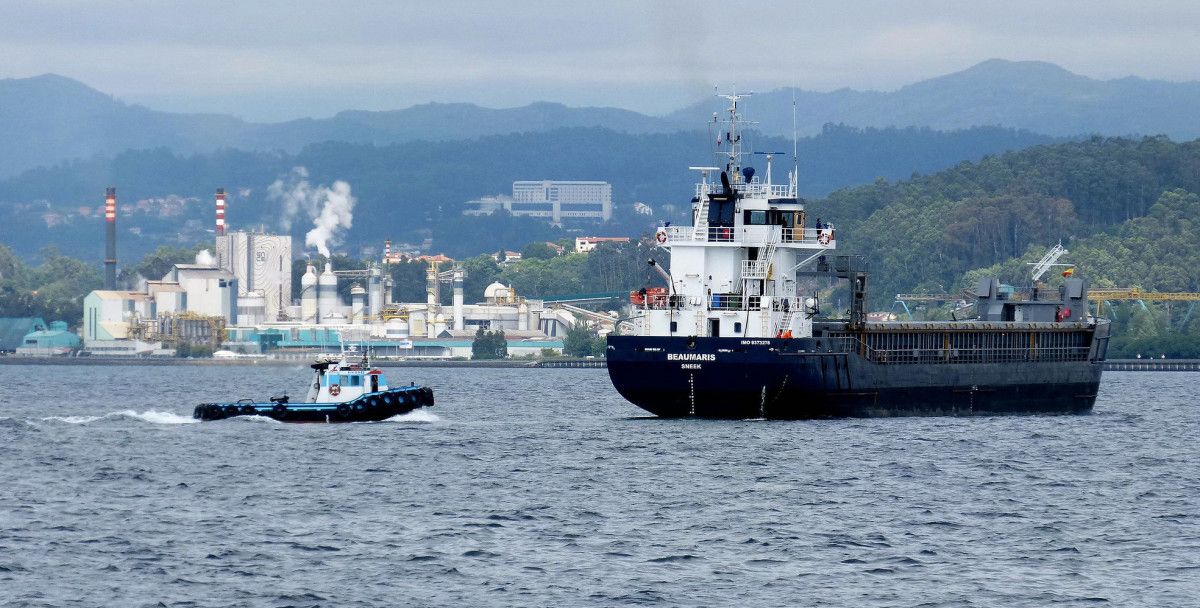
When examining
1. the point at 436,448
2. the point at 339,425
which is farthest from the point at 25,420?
the point at 436,448

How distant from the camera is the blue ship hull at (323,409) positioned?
72.9 meters

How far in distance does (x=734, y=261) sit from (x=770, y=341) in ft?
14.5

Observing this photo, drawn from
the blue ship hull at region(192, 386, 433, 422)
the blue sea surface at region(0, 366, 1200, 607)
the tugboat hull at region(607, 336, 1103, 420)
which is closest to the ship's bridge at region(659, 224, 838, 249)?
the tugboat hull at region(607, 336, 1103, 420)

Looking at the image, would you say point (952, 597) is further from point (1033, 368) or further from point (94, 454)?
point (1033, 368)

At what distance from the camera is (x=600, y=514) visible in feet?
157

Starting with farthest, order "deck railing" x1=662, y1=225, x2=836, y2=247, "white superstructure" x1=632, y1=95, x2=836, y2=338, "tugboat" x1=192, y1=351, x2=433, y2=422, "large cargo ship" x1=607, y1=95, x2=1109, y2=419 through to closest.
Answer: "deck railing" x1=662, y1=225, x2=836, y2=247 → "tugboat" x1=192, y1=351, x2=433, y2=422 → "white superstructure" x1=632, y1=95, x2=836, y2=338 → "large cargo ship" x1=607, y1=95, x2=1109, y2=419

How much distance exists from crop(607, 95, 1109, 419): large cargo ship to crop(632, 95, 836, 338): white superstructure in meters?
0.05

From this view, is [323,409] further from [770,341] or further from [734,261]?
[770,341]

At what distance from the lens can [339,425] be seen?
72.7 meters

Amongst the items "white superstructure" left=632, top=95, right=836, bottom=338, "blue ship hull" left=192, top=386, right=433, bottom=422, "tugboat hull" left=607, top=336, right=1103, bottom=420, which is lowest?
"blue ship hull" left=192, top=386, right=433, bottom=422

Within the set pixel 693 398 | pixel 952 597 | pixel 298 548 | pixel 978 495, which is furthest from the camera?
pixel 693 398

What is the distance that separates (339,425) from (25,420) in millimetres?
15751

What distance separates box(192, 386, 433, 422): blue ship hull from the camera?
72875 millimetres

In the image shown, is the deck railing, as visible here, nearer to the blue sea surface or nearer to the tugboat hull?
the tugboat hull
